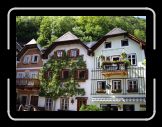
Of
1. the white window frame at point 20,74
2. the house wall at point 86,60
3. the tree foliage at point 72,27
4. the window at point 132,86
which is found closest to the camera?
the white window frame at point 20,74

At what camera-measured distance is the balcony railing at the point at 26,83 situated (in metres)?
1.99

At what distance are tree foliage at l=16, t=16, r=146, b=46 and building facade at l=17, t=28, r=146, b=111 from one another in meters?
0.05

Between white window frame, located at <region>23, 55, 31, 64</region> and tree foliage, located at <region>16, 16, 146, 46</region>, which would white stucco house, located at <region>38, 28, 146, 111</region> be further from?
white window frame, located at <region>23, 55, 31, 64</region>

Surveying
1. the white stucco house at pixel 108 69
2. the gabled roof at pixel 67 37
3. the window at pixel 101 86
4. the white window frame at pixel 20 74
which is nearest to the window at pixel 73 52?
the white stucco house at pixel 108 69

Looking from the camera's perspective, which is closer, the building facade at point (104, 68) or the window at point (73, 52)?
the building facade at point (104, 68)

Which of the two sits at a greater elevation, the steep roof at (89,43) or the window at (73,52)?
the steep roof at (89,43)

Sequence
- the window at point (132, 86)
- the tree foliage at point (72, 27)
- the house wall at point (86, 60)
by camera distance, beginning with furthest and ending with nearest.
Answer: the house wall at point (86, 60), the window at point (132, 86), the tree foliage at point (72, 27)

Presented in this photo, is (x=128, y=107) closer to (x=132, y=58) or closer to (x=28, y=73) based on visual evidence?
(x=132, y=58)

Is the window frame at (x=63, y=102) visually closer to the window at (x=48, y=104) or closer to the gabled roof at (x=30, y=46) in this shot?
the window at (x=48, y=104)

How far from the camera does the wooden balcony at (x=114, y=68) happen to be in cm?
238

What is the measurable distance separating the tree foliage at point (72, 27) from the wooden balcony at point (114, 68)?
25cm

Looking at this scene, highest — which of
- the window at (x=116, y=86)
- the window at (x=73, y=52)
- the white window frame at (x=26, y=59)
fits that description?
the window at (x=73, y=52)

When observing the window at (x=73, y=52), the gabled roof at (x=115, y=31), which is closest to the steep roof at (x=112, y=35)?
the gabled roof at (x=115, y=31)
